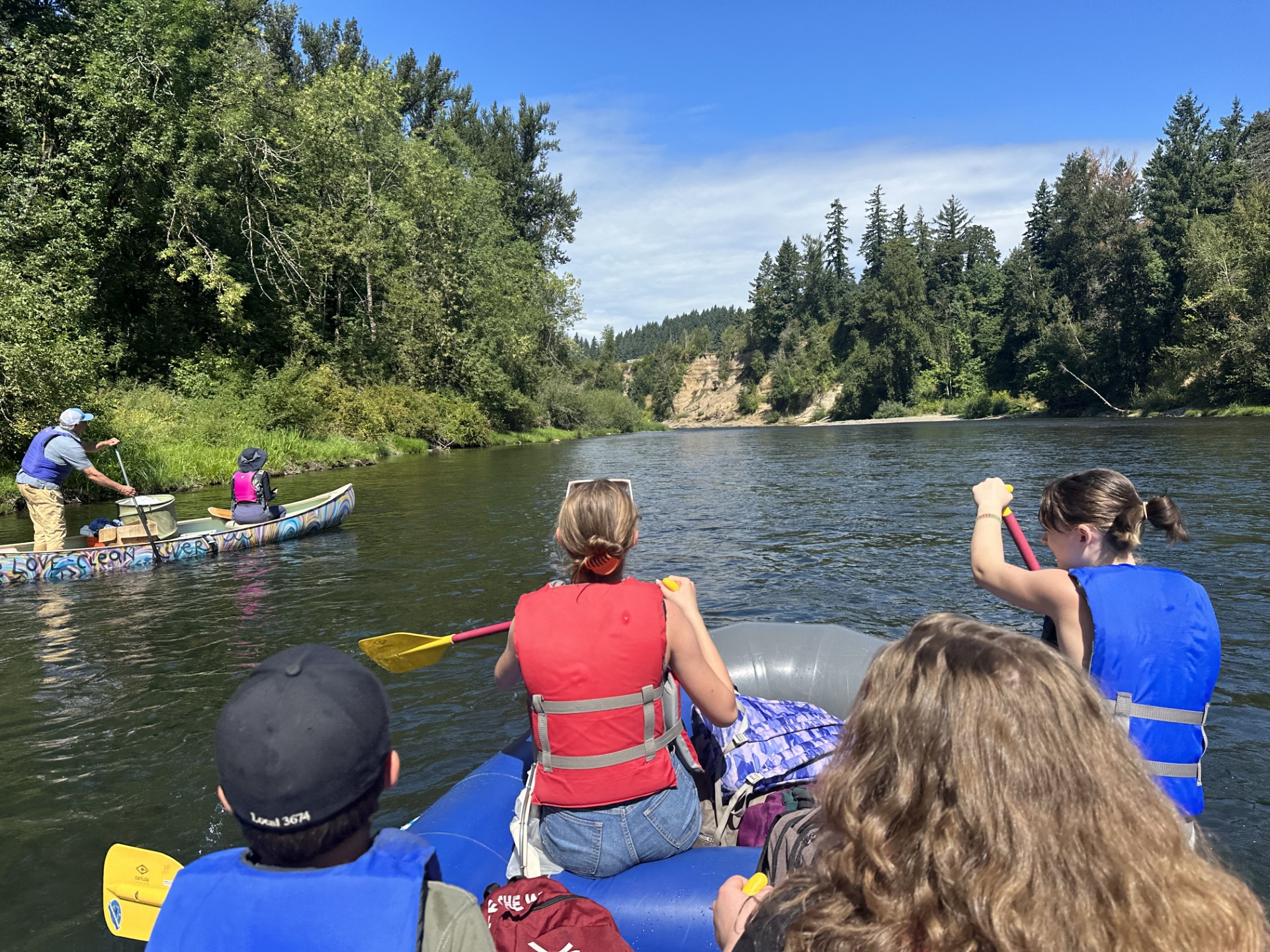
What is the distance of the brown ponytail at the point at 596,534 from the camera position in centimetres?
250

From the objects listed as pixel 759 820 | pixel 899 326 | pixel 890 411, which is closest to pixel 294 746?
pixel 759 820

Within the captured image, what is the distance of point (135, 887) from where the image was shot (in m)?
2.49

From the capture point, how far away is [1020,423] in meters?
38.7

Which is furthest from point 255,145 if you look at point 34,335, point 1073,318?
point 1073,318

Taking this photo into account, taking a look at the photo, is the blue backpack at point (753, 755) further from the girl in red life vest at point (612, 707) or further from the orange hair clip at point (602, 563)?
the orange hair clip at point (602, 563)

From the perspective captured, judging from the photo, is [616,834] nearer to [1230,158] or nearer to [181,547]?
[181,547]

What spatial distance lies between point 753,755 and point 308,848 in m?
1.86

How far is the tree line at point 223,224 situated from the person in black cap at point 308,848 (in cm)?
1365

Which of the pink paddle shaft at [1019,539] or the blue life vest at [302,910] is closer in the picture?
the blue life vest at [302,910]

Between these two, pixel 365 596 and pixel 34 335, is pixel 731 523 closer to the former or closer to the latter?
pixel 365 596

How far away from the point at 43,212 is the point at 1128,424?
34.8 m

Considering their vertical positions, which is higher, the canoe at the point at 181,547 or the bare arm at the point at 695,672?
the bare arm at the point at 695,672

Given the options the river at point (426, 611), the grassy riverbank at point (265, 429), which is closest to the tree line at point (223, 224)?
the grassy riverbank at point (265, 429)

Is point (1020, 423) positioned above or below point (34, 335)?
below
